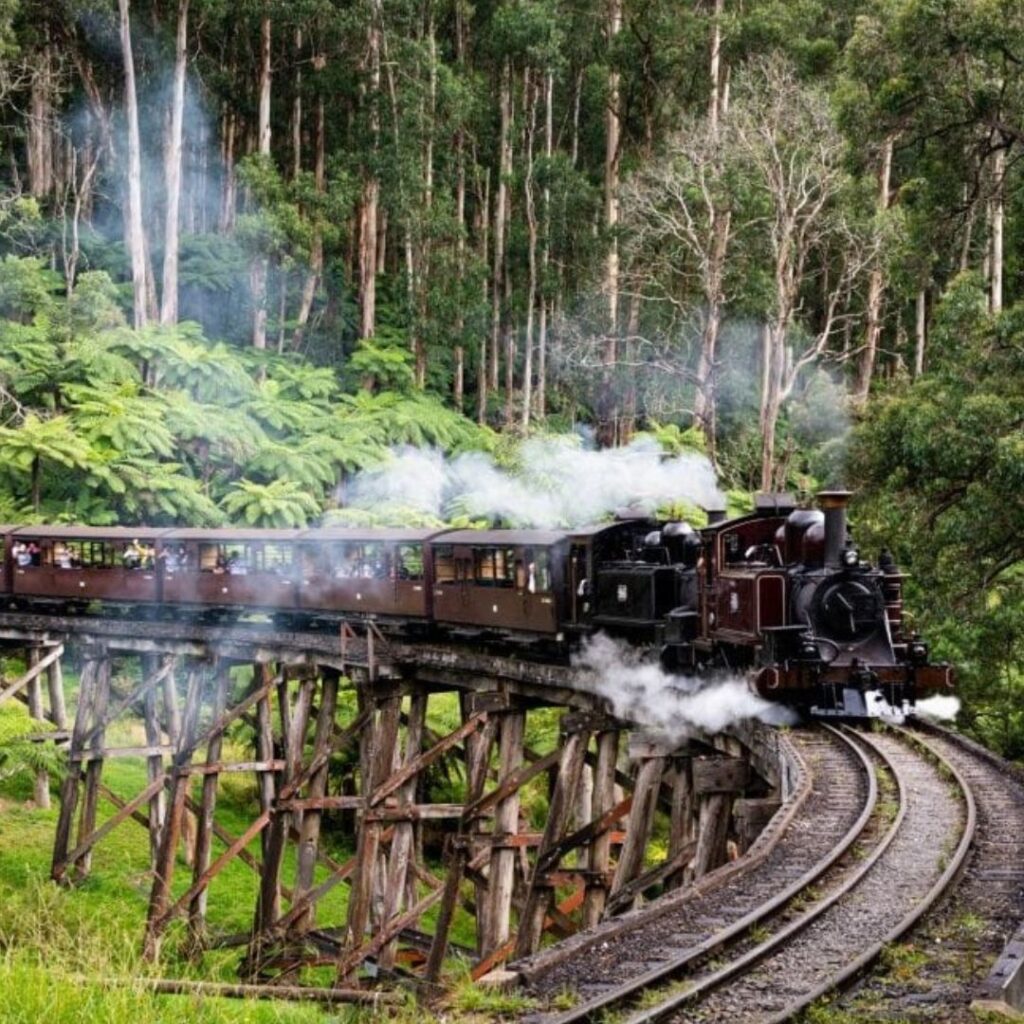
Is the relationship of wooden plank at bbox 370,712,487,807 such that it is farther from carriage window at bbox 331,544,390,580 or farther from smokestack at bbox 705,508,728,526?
carriage window at bbox 331,544,390,580

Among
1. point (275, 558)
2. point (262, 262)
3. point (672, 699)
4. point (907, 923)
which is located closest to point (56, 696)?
point (275, 558)

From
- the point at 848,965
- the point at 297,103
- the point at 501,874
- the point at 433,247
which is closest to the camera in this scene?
the point at 848,965

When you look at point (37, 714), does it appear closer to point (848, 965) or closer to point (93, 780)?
point (93, 780)

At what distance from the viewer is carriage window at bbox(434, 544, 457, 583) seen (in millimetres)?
17984

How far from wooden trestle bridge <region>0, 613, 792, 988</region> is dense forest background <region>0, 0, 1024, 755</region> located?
6463 millimetres

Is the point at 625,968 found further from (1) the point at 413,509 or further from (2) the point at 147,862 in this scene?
(1) the point at 413,509

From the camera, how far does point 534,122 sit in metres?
41.2

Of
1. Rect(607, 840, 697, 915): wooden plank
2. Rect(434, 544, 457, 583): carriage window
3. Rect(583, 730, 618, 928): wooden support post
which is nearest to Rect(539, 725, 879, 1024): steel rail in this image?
Rect(607, 840, 697, 915): wooden plank

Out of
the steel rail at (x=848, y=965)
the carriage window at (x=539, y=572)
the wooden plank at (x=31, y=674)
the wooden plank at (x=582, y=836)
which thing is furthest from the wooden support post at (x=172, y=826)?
the steel rail at (x=848, y=965)

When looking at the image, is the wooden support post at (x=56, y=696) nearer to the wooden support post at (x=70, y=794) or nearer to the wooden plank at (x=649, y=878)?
the wooden support post at (x=70, y=794)

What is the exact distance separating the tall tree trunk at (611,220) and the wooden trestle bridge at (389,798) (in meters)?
18.4

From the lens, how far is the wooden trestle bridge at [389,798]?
13539mm

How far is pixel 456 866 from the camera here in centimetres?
1382

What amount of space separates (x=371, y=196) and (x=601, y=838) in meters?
27.1
